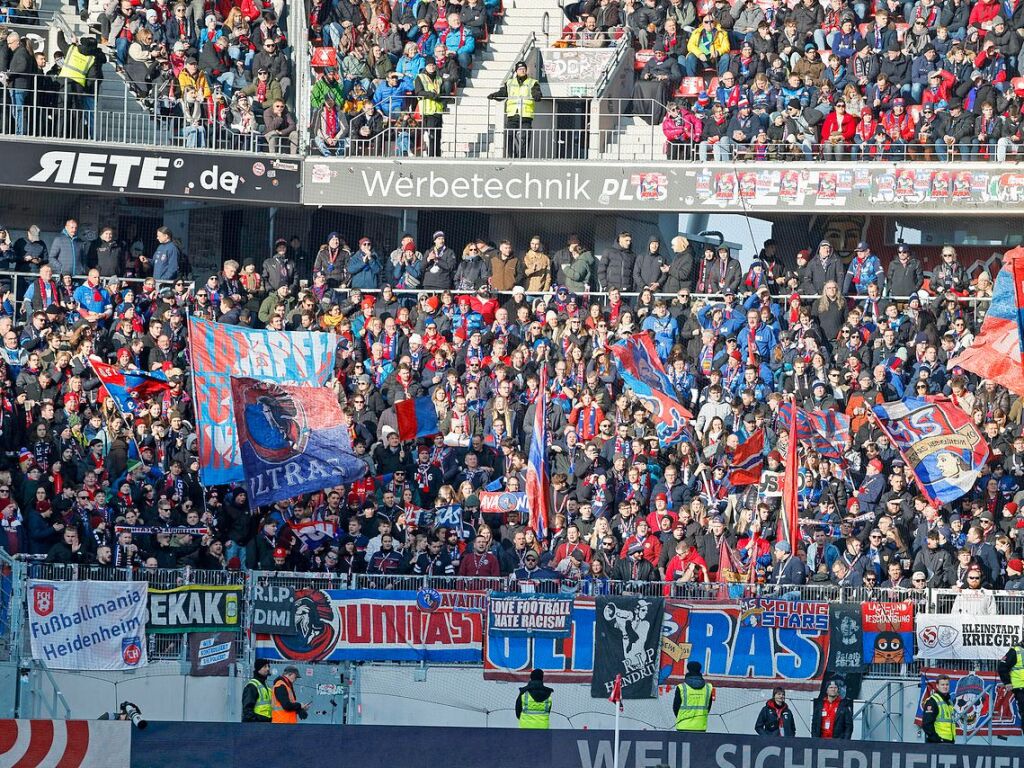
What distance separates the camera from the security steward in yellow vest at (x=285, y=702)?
1959cm

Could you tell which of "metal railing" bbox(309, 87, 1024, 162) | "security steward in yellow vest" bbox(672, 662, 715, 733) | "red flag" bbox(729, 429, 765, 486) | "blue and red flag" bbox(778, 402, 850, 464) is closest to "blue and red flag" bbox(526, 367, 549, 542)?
→ "red flag" bbox(729, 429, 765, 486)

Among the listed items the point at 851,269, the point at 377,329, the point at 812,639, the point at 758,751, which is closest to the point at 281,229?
the point at 377,329

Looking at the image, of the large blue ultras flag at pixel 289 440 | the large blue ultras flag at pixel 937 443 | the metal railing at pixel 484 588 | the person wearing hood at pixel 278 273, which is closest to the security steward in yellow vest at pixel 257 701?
the metal railing at pixel 484 588

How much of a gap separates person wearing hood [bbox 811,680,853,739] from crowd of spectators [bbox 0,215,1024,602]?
49.8 inches

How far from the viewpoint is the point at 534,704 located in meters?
18.9

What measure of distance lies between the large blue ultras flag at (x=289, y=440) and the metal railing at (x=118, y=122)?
26.2ft

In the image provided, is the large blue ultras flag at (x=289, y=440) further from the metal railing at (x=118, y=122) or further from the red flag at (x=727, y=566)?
the metal railing at (x=118, y=122)

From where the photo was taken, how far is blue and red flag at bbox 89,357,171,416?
24.1m

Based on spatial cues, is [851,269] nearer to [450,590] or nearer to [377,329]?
[377,329]

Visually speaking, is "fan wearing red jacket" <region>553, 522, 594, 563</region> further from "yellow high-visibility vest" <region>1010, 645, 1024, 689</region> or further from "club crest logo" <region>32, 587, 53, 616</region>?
"club crest logo" <region>32, 587, 53, 616</region>

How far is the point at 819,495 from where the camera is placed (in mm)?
23031

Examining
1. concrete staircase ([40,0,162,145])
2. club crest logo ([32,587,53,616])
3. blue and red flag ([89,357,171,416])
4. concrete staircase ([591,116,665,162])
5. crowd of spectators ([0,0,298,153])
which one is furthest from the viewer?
concrete staircase ([591,116,665,162])

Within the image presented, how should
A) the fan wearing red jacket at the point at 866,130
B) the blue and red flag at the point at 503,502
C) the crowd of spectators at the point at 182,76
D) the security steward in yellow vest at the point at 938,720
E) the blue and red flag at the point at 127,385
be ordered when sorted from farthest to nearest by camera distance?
the crowd of spectators at the point at 182,76, the fan wearing red jacket at the point at 866,130, the blue and red flag at the point at 127,385, the blue and red flag at the point at 503,502, the security steward in yellow vest at the point at 938,720

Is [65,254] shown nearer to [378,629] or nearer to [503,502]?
[503,502]
